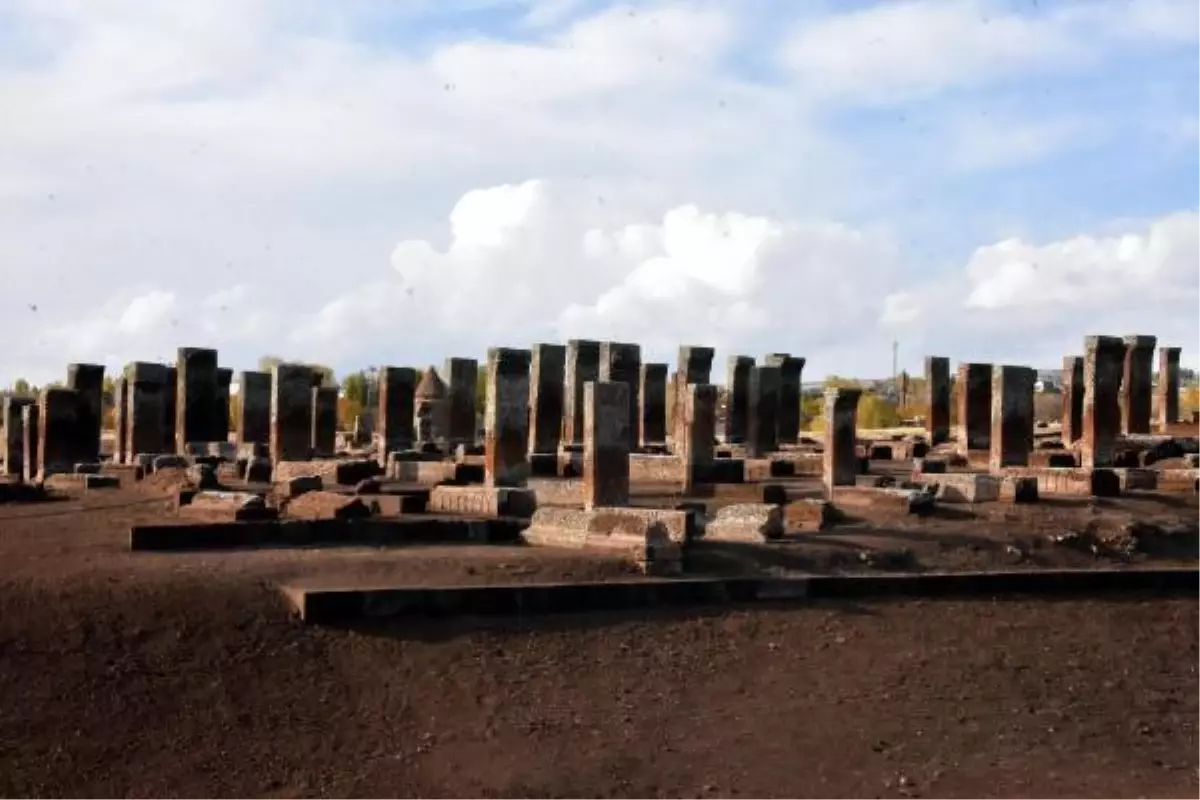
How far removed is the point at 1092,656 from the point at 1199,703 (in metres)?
0.90

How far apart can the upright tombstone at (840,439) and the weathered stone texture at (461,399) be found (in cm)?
875

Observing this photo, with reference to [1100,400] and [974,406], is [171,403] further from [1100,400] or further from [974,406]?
[1100,400]

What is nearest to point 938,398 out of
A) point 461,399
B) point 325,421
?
point 461,399

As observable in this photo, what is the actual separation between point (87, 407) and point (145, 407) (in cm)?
174

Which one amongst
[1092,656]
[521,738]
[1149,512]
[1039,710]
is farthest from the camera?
[1149,512]

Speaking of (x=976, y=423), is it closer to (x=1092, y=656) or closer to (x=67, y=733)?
(x=1092, y=656)

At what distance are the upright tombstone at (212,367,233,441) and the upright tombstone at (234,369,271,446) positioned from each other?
1.48 m

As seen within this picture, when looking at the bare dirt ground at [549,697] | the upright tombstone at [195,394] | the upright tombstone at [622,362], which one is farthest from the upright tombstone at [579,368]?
the bare dirt ground at [549,697]

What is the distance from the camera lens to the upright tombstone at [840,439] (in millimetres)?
18922

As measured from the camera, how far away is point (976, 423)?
25.6 meters

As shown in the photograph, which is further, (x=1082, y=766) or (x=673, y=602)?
(x=673, y=602)

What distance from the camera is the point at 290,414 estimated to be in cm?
2372

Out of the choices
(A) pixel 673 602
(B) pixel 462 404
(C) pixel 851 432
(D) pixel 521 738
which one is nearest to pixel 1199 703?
(A) pixel 673 602

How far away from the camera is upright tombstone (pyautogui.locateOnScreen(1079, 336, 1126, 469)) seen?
2225 cm
